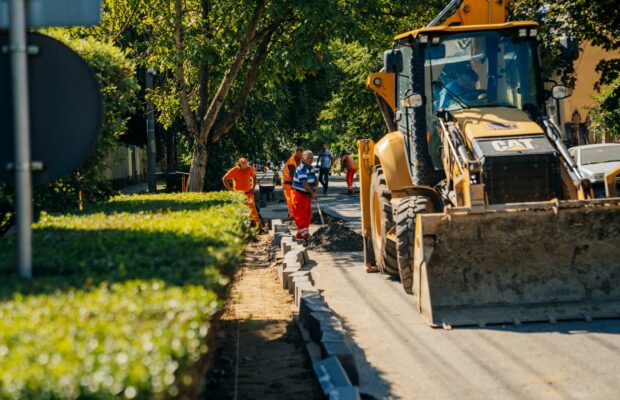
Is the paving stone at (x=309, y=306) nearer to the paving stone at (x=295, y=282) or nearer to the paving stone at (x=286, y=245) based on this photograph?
the paving stone at (x=295, y=282)

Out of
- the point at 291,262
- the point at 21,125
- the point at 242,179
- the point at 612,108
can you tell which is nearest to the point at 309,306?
the point at 291,262

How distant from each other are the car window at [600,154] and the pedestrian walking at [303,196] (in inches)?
324

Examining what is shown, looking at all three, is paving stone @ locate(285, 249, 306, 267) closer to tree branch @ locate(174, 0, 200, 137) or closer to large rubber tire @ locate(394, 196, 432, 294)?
large rubber tire @ locate(394, 196, 432, 294)

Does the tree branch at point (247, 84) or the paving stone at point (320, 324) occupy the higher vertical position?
the tree branch at point (247, 84)

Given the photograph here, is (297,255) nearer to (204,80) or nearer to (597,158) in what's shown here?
(204,80)

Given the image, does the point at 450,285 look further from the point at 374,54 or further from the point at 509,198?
the point at 374,54

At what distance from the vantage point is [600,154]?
72.9 ft

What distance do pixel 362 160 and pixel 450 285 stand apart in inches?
177

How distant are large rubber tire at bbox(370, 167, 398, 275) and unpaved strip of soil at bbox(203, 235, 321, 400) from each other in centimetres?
146

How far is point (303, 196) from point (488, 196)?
7728 millimetres

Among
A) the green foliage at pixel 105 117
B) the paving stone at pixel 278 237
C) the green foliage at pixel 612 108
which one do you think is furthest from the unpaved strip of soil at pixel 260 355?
the green foliage at pixel 612 108

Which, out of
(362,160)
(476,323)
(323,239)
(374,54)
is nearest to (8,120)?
(476,323)

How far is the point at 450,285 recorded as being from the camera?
9102 millimetres

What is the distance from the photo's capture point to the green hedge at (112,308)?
2.81 meters
